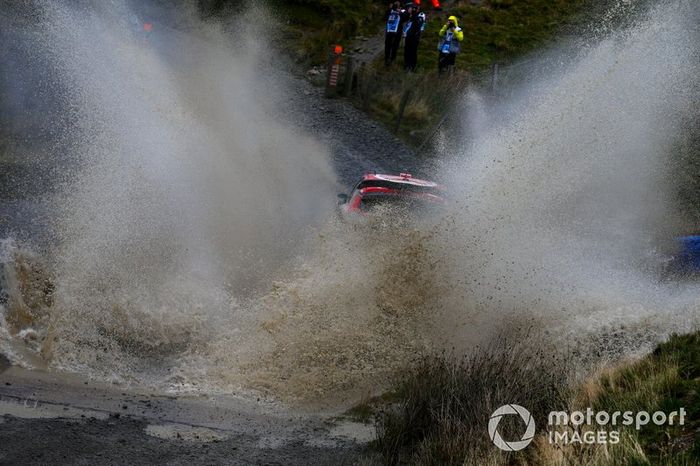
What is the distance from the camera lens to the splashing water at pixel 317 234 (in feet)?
43.7

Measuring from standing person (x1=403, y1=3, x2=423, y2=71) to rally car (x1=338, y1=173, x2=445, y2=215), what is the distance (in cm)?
1042

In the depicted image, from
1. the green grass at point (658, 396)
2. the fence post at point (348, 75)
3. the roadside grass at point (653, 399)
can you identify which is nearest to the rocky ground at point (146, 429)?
the roadside grass at point (653, 399)

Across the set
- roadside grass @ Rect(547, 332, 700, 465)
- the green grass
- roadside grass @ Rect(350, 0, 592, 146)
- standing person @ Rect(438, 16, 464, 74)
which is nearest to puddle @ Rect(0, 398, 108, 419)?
roadside grass @ Rect(547, 332, 700, 465)

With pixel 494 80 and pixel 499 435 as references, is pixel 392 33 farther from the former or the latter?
pixel 499 435

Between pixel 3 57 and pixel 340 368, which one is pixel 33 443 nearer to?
pixel 340 368

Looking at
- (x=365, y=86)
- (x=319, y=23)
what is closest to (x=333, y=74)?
(x=365, y=86)

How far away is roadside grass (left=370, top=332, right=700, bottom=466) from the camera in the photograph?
26.8ft

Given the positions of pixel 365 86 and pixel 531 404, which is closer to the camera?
pixel 531 404

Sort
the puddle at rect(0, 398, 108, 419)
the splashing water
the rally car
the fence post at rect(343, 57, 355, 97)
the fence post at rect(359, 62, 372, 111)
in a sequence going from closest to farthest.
Result: the puddle at rect(0, 398, 108, 419), the splashing water, the rally car, the fence post at rect(359, 62, 372, 111), the fence post at rect(343, 57, 355, 97)

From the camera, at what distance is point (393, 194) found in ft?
53.0

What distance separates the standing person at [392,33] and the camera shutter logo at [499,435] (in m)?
18.6

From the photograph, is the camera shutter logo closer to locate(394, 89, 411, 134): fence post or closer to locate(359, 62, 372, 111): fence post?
locate(394, 89, 411, 134): fence post

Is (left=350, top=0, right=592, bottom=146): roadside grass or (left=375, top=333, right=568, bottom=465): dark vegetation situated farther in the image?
(left=350, top=0, right=592, bottom=146): roadside grass

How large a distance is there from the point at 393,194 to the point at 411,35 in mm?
10947
